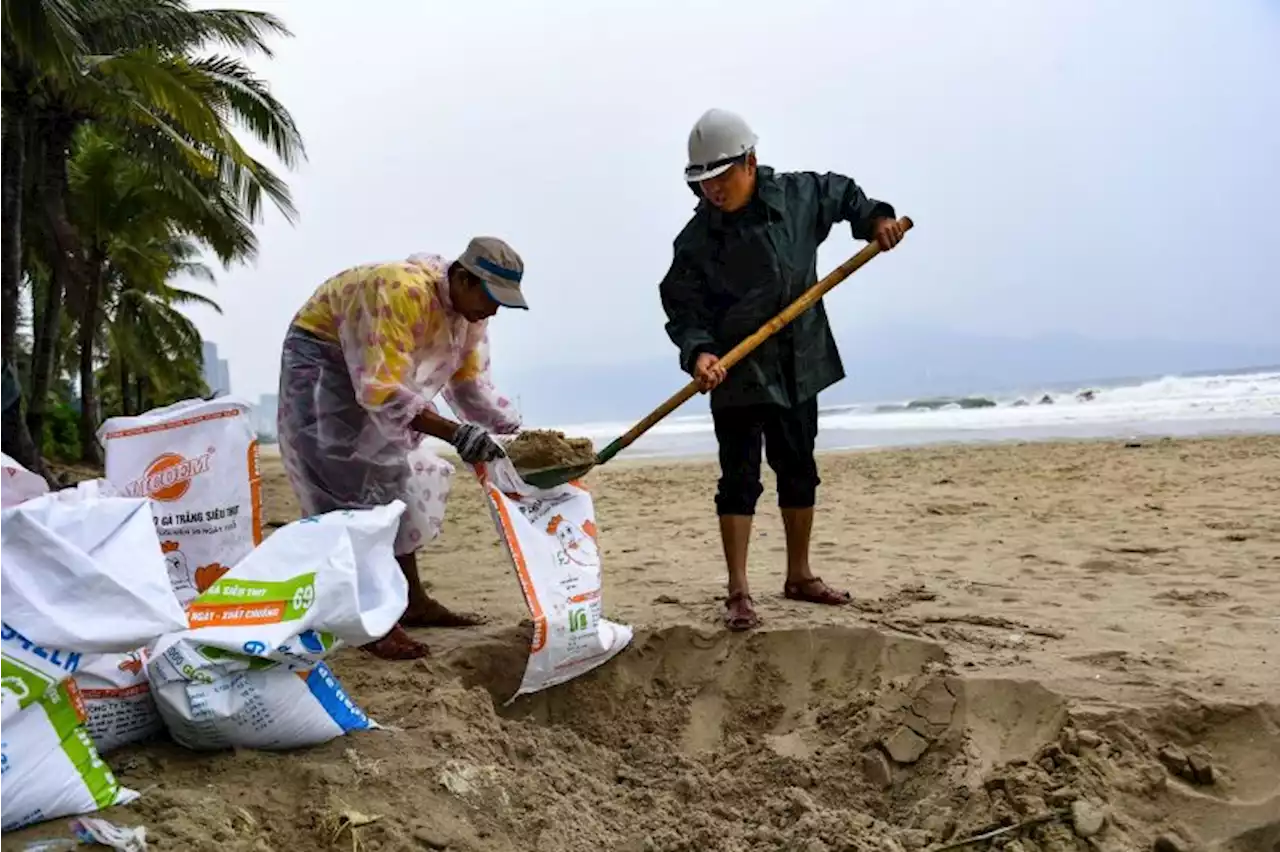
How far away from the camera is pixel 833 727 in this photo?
8.15 feet

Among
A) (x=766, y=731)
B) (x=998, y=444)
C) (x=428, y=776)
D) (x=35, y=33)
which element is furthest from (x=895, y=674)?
(x=998, y=444)

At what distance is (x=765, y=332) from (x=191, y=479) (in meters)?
1.67

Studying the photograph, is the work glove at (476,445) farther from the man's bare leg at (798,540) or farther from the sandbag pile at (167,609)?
the man's bare leg at (798,540)

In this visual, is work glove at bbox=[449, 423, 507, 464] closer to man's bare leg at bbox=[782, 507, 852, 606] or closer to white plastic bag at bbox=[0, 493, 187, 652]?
man's bare leg at bbox=[782, 507, 852, 606]

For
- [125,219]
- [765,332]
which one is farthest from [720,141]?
[125,219]

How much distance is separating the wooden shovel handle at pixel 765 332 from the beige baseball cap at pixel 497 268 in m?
0.53

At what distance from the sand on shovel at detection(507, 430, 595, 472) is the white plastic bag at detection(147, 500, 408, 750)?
35.1 inches

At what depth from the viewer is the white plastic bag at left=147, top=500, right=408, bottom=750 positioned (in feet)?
5.99

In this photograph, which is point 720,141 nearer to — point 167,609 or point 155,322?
point 167,609

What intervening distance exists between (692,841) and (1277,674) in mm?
1482

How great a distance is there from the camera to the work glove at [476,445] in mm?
2760

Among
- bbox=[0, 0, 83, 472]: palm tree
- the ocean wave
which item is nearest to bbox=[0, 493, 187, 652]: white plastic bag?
bbox=[0, 0, 83, 472]: palm tree

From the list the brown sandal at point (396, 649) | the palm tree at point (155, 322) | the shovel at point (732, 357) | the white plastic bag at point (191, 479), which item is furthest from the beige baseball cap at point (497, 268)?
the palm tree at point (155, 322)

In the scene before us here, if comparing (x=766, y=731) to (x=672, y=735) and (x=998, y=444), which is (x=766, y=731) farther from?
(x=998, y=444)
